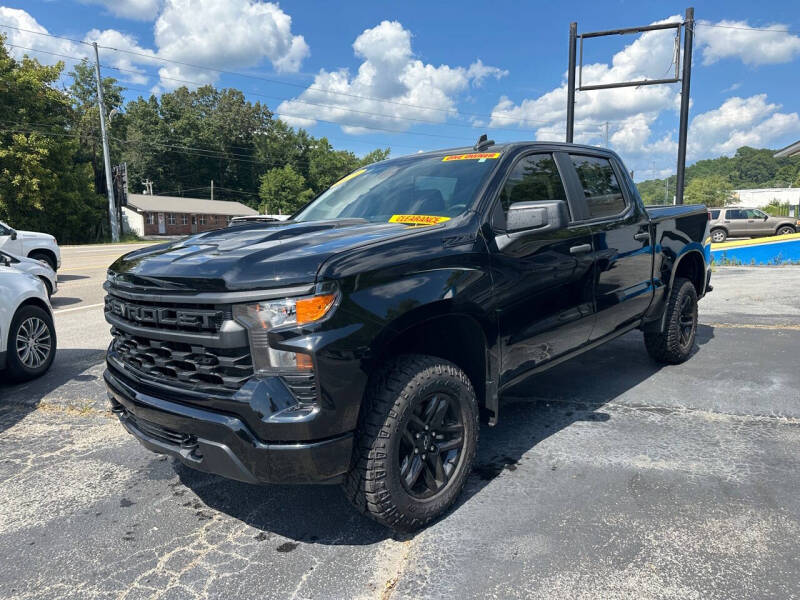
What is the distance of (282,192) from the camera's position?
253 feet

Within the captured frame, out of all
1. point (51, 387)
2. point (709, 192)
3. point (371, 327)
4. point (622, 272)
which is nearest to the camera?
point (371, 327)

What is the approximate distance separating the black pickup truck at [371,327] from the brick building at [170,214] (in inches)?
2353

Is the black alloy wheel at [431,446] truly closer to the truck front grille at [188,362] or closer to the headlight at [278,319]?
the headlight at [278,319]

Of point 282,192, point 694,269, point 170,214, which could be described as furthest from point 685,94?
point 282,192

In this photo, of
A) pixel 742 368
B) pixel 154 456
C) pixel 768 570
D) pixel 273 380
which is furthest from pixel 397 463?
pixel 742 368

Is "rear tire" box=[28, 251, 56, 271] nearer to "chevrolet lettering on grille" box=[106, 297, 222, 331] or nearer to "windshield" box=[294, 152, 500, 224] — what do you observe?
"windshield" box=[294, 152, 500, 224]

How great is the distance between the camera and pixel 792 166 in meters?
125

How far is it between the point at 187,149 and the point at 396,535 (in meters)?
83.5

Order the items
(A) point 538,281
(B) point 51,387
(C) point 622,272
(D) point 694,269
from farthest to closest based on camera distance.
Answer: (D) point 694,269 < (B) point 51,387 < (C) point 622,272 < (A) point 538,281

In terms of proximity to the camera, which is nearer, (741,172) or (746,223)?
(746,223)

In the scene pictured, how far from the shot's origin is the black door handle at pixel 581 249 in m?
3.58

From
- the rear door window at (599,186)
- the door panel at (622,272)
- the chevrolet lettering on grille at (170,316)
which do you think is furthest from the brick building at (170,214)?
the chevrolet lettering on grille at (170,316)

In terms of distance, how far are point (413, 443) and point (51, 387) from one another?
412cm

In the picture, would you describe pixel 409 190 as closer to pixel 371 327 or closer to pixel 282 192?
pixel 371 327
